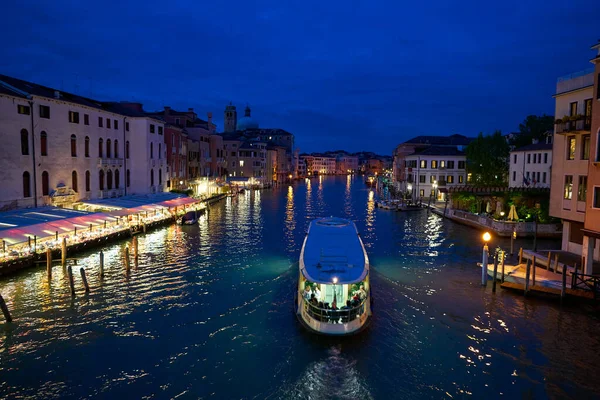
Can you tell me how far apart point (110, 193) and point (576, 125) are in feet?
144

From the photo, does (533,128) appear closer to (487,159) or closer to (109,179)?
(487,159)

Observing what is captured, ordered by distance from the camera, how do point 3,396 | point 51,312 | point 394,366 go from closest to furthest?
point 3,396, point 394,366, point 51,312

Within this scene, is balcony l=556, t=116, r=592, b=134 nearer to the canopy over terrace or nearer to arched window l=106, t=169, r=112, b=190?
the canopy over terrace

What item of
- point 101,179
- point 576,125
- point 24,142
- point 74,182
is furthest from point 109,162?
point 576,125

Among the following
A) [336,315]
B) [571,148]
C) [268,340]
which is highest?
[571,148]

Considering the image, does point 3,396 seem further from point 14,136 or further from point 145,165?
point 145,165

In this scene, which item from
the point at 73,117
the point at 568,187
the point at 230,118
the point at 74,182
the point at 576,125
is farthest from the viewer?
the point at 230,118

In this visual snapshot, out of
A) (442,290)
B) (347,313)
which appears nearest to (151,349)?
(347,313)

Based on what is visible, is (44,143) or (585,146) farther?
(44,143)

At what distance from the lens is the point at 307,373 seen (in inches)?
625

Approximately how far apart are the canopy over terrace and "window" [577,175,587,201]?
32.7 m

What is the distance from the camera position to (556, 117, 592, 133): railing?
81.8 feet

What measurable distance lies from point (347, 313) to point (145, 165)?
145 feet

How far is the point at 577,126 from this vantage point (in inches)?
998
